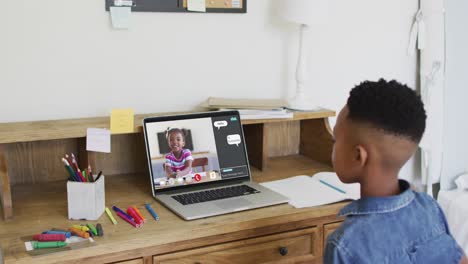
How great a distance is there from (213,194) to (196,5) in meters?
0.70

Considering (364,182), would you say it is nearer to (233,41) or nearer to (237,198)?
(237,198)

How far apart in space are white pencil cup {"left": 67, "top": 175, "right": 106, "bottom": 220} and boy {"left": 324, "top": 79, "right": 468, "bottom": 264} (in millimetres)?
687

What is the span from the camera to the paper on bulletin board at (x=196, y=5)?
2.04 meters

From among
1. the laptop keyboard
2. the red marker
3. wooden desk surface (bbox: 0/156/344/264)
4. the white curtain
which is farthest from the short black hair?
the white curtain

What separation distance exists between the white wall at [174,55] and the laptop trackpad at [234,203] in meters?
0.53

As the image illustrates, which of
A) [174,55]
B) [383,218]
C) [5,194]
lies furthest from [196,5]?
[383,218]

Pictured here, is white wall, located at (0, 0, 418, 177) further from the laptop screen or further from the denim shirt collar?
the denim shirt collar

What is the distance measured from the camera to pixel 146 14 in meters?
1.99

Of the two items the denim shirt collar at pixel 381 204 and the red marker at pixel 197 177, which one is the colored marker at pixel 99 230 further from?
the denim shirt collar at pixel 381 204

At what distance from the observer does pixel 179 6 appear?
2.03 m

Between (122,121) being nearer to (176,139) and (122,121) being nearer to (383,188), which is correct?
(176,139)

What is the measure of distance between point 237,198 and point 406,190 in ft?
1.93

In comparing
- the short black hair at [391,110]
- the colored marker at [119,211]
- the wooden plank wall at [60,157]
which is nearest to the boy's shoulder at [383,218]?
the short black hair at [391,110]

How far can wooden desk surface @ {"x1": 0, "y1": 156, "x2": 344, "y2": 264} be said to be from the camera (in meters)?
1.42
